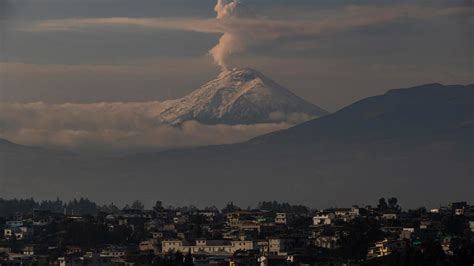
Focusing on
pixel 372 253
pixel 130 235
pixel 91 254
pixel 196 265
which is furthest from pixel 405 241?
pixel 130 235

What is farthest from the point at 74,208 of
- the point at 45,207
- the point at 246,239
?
the point at 246,239

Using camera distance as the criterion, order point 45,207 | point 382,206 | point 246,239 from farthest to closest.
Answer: point 45,207, point 382,206, point 246,239

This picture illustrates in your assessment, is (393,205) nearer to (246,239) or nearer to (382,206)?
(382,206)

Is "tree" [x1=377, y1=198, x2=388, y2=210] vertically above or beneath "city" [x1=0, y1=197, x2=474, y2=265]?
above

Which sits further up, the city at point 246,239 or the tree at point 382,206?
the tree at point 382,206

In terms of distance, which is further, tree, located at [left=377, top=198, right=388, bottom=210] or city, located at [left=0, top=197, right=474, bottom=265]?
tree, located at [left=377, top=198, right=388, bottom=210]

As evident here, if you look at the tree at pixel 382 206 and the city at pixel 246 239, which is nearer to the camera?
the city at pixel 246 239

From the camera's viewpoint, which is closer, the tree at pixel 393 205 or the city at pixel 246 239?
the city at pixel 246 239

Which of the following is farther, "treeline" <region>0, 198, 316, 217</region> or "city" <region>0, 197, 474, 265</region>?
"treeline" <region>0, 198, 316, 217</region>
